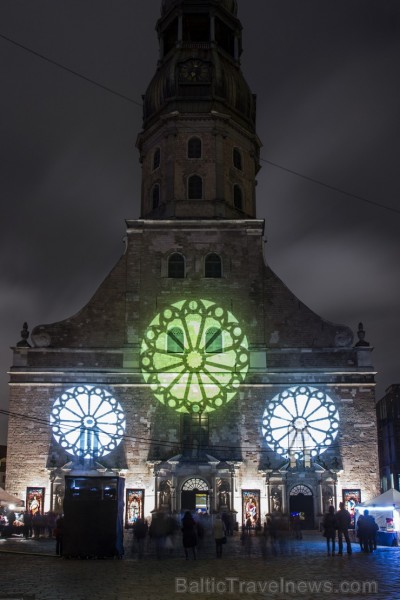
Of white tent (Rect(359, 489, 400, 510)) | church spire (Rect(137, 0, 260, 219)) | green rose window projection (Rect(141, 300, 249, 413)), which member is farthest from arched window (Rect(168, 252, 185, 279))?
white tent (Rect(359, 489, 400, 510))

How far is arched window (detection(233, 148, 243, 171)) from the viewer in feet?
128

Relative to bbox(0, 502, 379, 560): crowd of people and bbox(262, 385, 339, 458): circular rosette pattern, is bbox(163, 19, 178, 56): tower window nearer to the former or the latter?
bbox(262, 385, 339, 458): circular rosette pattern

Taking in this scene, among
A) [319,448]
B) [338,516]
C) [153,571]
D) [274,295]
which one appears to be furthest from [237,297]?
[153,571]

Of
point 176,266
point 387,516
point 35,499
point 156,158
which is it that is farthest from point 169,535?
point 156,158

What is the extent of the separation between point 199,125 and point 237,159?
2691mm

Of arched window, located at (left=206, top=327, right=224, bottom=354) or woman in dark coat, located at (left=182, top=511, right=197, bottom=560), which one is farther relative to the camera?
→ arched window, located at (left=206, top=327, right=224, bottom=354)

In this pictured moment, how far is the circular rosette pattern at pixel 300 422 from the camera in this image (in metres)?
33.6

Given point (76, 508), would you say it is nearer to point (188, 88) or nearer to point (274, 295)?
point (274, 295)

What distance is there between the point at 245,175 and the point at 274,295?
7.13 metres

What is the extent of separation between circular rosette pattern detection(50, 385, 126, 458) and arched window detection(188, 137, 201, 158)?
1308cm

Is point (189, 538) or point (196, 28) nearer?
point (189, 538)

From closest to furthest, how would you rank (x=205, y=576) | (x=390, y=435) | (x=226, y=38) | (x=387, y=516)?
(x=205, y=576)
(x=387, y=516)
(x=226, y=38)
(x=390, y=435)

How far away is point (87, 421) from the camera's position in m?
34.0

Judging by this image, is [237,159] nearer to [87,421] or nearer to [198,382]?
[198,382]
